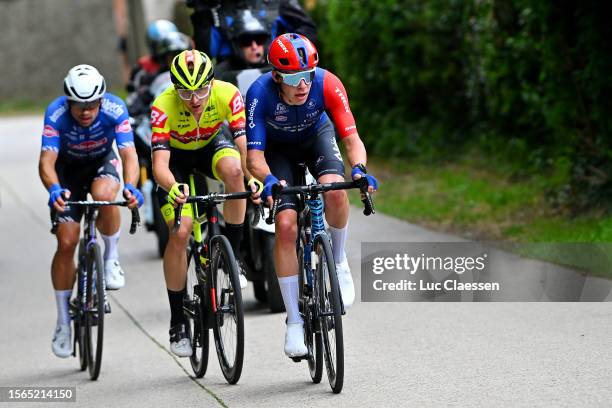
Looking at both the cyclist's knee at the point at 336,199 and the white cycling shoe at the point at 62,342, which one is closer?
the cyclist's knee at the point at 336,199

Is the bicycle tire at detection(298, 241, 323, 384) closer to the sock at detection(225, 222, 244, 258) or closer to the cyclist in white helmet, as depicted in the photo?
the sock at detection(225, 222, 244, 258)

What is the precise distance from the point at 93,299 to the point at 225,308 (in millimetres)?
1286

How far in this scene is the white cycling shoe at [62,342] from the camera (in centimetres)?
862

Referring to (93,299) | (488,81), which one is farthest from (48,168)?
(488,81)

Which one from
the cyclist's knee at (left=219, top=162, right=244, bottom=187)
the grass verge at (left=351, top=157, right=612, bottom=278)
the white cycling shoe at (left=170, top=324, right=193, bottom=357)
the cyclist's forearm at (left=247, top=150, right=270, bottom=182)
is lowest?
the grass verge at (left=351, top=157, right=612, bottom=278)

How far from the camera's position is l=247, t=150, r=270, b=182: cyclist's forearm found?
7.17 m

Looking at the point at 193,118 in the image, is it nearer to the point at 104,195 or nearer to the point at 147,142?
the point at 104,195

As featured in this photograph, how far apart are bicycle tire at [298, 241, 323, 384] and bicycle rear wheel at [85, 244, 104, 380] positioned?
161cm

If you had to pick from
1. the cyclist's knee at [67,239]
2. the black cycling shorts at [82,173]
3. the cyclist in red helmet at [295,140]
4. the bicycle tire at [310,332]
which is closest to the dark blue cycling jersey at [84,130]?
the black cycling shorts at [82,173]

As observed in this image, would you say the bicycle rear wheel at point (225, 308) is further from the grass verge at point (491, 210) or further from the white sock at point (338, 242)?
the grass verge at point (491, 210)

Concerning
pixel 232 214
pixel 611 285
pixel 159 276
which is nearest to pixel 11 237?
pixel 159 276

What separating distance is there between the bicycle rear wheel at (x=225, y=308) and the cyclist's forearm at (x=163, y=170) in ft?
1.46

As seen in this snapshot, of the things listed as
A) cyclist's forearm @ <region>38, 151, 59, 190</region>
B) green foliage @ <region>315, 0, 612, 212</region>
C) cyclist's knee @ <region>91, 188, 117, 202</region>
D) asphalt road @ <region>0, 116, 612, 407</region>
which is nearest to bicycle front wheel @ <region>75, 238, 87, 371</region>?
asphalt road @ <region>0, 116, 612, 407</region>

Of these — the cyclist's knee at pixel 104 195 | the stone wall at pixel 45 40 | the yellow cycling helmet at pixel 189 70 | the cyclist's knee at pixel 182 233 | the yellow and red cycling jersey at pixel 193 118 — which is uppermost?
the yellow cycling helmet at pixel 189 70
